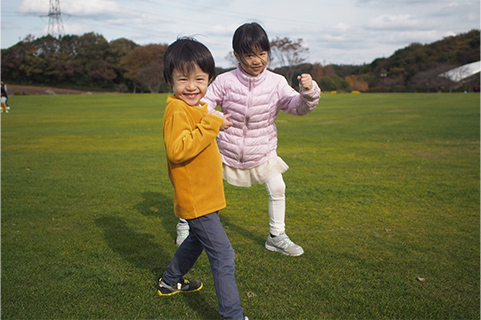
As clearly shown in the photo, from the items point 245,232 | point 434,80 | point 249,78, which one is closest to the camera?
point 249,78

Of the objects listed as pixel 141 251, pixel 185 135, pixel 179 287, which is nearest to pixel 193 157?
pixel 185 135

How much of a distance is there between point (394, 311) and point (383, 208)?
2590 mm

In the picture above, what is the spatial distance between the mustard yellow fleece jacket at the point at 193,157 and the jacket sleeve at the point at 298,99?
1206mm

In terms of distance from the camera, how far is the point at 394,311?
2896 millimetres

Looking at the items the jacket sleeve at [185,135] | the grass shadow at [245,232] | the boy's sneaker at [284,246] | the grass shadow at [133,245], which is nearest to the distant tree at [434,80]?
the grass shadow at [245,232]

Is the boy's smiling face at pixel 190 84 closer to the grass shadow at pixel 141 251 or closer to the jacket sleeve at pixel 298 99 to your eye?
the jacket sleeve at pixel 298 99

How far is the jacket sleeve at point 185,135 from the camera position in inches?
94.6

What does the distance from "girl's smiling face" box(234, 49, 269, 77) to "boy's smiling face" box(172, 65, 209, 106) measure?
1.05 meters

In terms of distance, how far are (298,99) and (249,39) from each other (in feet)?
2.39

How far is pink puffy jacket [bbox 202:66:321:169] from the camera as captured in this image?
3.76 meters

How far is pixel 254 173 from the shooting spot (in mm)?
4004

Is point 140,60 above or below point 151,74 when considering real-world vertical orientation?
above

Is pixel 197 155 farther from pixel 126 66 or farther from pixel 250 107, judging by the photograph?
pixel 126 66

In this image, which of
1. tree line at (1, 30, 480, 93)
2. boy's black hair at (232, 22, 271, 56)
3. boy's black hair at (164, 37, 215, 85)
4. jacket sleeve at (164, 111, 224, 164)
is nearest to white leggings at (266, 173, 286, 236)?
boy's black hair at (232, 22, 271, 56)
